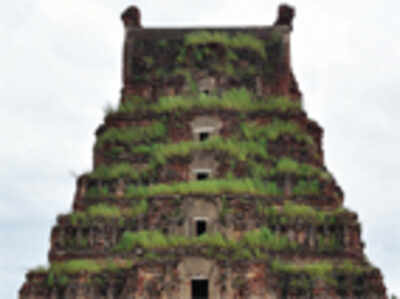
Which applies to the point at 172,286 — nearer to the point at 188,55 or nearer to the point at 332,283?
the point at 332,283

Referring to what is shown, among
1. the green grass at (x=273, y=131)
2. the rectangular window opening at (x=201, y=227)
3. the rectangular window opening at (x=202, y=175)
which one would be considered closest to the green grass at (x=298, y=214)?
the rectangular window opening at (x=201, y=227)

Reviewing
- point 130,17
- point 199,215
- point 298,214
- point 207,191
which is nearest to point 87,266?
point 199,215

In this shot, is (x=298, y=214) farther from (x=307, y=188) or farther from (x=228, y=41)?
(x=228, y=41)

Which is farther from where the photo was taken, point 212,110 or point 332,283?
point 212,110

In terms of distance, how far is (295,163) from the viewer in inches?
1265

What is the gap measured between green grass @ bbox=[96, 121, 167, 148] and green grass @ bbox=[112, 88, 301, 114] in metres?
0.91

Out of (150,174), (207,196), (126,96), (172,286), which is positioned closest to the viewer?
(172,286)

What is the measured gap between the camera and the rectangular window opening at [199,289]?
28.0m

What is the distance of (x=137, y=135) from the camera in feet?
111

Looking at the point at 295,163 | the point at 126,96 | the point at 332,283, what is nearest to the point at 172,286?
the point at 332,283

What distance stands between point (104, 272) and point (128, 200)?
3671 millimetres

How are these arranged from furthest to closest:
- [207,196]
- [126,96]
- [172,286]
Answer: [126,96], [207,196], [172,286]

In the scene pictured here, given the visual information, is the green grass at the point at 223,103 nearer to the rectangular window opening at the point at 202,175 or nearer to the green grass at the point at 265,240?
the rectangular window opening at the point at 202,175

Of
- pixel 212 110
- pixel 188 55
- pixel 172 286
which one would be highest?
pixel 188 55
